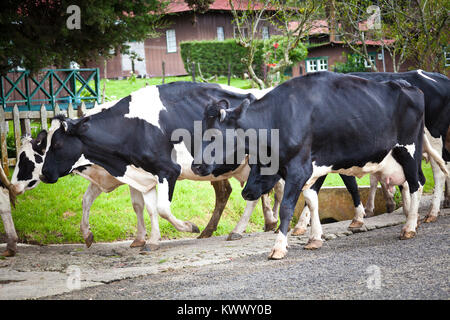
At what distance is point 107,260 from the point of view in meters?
8.48

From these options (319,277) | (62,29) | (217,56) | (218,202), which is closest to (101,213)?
(218,202)

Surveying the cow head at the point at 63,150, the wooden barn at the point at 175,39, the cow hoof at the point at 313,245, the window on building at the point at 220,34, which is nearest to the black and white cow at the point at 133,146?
the cow head at the point at 63,150

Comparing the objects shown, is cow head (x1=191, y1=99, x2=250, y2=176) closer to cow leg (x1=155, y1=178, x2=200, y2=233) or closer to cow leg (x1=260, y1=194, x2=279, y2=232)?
cow leg (x1=155, y1=178, x2=200, y2=233)

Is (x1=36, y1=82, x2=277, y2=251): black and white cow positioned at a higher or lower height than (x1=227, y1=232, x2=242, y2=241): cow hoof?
higher

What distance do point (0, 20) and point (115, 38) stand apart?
1674 mm

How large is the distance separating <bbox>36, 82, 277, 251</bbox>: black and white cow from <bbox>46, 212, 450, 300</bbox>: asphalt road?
5.91 feet

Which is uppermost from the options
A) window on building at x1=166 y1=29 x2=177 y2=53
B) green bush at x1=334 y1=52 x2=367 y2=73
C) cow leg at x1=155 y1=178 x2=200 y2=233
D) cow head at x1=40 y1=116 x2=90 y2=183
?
window on building at x1=166 y1=29 x2=177 y2=53

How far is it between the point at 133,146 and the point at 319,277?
3.59 metres

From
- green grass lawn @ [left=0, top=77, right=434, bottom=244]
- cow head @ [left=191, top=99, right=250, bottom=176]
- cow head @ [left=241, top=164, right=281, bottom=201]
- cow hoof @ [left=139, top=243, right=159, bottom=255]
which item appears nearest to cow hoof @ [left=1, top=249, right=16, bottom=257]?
green grass lawn @ [left=0, top=77, right=434, bottom=244]

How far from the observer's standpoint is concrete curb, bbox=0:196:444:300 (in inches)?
274

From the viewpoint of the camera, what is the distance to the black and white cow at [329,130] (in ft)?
25.1

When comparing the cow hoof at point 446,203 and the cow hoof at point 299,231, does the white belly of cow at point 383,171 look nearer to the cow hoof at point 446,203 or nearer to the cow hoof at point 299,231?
the cow hoof at point 299,231

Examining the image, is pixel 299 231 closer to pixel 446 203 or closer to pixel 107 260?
pixel 107 260
